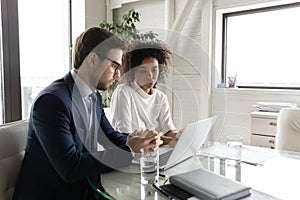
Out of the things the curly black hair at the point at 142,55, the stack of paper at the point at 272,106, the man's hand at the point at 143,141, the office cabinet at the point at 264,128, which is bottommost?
the office cabinet at the point at 264,128

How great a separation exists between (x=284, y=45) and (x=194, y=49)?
90 cm

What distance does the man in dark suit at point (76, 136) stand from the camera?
104 centimetres

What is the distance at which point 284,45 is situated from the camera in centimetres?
288

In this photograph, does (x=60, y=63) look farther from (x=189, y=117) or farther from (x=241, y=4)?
(x=241, y=4)

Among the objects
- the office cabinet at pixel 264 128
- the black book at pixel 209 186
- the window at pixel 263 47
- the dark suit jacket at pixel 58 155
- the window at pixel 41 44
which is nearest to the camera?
the black book at pixel 209 186

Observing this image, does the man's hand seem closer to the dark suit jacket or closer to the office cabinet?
the dark suit jacket

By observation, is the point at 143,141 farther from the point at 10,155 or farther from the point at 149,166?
the point at 10,155

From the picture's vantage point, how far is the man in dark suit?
1.04 m

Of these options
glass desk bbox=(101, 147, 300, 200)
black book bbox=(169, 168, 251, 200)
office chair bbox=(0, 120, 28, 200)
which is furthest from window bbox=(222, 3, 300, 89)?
office chair bbox=(0, 120, 28, 200)

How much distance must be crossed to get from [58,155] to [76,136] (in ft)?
0.53

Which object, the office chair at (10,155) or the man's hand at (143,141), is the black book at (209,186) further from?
the office chair at (10,155)

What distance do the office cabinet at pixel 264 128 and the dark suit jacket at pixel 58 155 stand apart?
1720mm

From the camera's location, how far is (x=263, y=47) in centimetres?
301

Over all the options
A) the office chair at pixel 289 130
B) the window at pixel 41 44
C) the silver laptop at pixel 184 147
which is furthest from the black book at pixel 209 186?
the window at pixel 41 44
